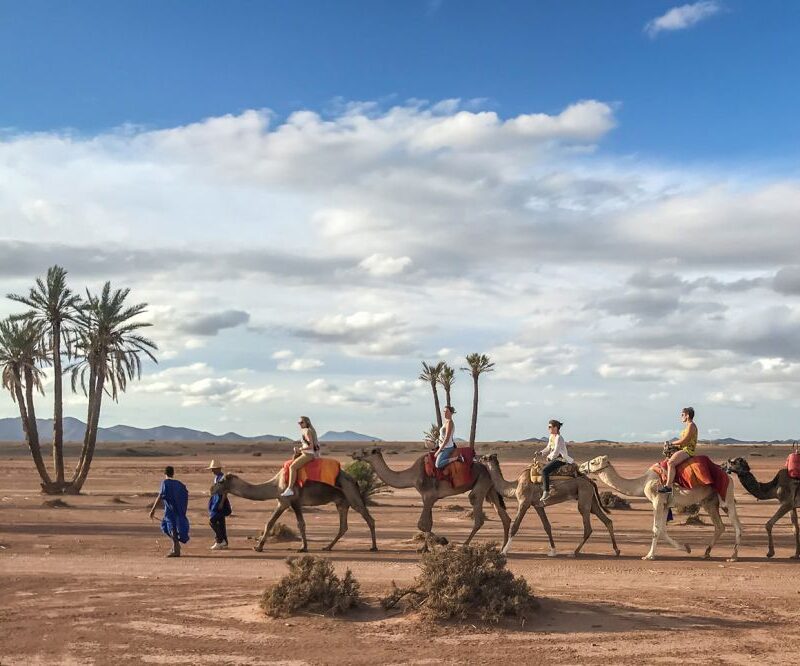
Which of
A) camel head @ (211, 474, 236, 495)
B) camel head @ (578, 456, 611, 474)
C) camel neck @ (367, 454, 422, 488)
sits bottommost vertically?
camel head @ (211, 474, 236, 495)

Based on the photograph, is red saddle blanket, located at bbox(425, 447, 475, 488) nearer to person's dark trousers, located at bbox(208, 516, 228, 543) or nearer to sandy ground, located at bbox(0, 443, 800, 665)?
sandy ground, located at bbox(0, 443, 800, 665)

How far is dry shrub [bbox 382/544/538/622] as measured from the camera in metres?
11.6

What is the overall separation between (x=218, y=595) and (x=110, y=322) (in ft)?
91.5

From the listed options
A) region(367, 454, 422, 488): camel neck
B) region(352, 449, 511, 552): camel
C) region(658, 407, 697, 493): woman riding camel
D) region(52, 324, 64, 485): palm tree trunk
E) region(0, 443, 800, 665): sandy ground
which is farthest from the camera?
region(52, 324, 64, 485): palm tree trunk

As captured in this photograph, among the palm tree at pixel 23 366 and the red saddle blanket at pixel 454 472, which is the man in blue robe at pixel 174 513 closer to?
the red saddle blanket at pixel 454 472

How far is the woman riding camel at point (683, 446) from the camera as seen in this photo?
1828 centimetres

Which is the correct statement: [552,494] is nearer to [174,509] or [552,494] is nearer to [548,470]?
[548,470]

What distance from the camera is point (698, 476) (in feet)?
60.1

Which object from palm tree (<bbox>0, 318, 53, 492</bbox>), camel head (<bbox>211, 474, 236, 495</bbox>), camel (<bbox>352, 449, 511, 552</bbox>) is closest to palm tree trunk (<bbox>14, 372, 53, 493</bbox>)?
palm tree (<bbox>0, 318, 53, 492</bbox>)

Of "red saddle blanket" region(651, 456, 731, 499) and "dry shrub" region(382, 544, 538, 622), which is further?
"red saddle blanket" region(651, 456, 731, 499)

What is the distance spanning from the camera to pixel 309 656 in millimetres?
10352

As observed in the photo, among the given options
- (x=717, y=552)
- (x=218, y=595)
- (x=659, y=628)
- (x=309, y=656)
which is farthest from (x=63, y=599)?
(x=717, y=552)

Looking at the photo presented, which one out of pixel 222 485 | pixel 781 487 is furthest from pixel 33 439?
pixel 781 487

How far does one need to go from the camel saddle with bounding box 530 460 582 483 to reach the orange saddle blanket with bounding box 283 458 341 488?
13.0 feet
